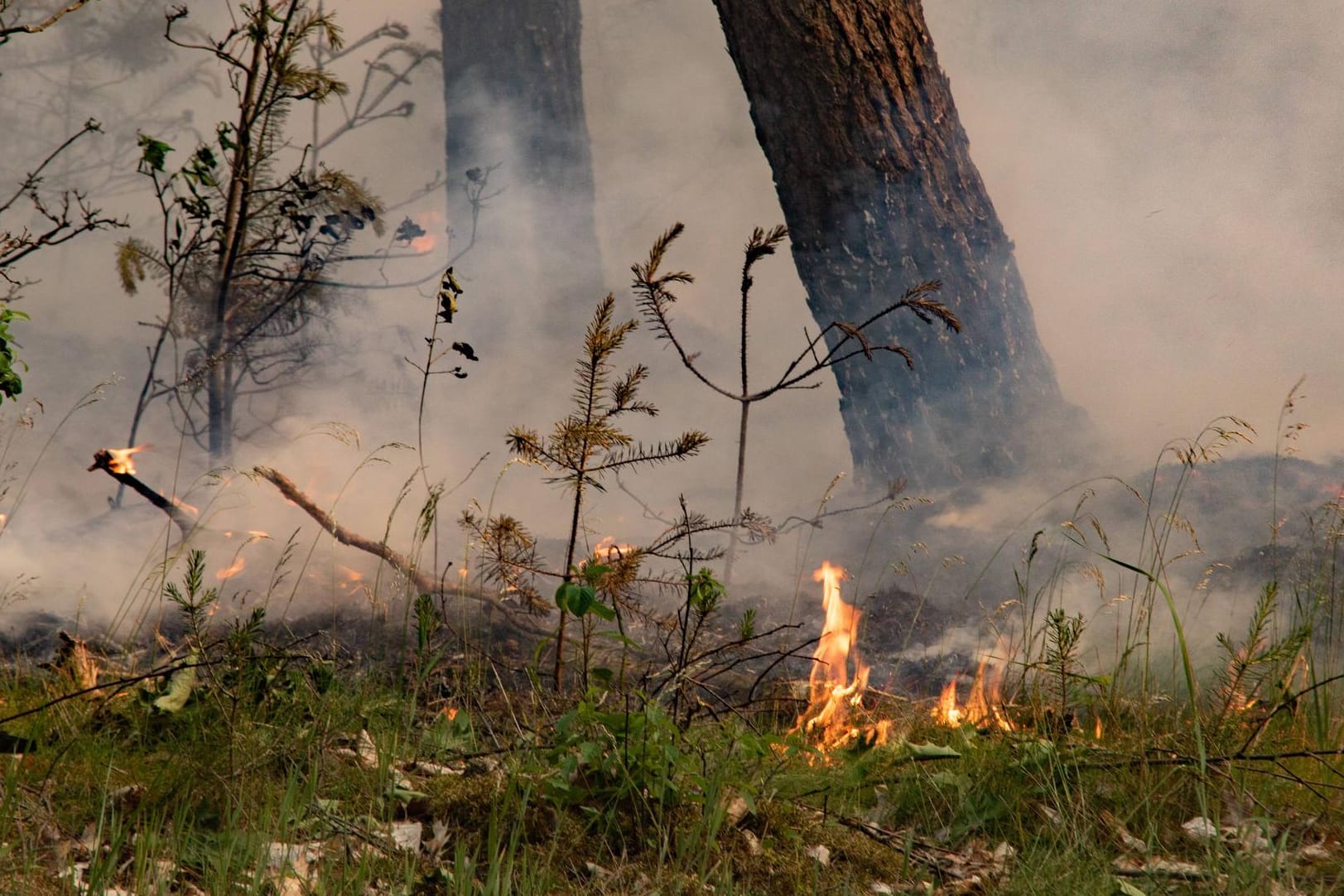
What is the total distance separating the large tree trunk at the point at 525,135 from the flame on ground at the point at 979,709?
351 cm

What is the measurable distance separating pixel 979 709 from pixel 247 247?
13.1 feet

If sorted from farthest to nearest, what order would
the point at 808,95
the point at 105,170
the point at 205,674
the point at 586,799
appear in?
the point at 105,170
the point at 808,95
the point at 205,674
the point at 586,799

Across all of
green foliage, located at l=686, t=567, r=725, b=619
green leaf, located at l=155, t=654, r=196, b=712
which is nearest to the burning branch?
green leaf, located at l=155, t=654, r=196, b=712

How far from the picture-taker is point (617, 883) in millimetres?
1440

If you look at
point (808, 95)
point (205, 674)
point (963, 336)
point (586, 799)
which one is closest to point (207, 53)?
point (808, 95)

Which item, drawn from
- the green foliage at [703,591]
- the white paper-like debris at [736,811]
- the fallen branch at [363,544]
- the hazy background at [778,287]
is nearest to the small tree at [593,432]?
the green foliage at [703,591]

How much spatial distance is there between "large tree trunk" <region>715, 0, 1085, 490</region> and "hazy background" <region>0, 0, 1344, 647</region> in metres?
0.20

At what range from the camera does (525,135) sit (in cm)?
623

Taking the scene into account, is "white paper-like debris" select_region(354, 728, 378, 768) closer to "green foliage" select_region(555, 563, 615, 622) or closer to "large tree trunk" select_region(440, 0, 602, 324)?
"green foliage" select_region(555, 563, 615, 622)

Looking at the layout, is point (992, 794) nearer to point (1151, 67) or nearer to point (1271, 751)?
point (1271, 751)

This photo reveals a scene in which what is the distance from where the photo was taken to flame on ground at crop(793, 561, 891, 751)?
94.0 inches

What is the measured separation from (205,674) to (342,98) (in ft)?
14.7

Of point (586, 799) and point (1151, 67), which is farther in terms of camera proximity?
point (1151, 67)

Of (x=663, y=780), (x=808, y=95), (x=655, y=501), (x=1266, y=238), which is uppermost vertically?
(x=808, y=95)
